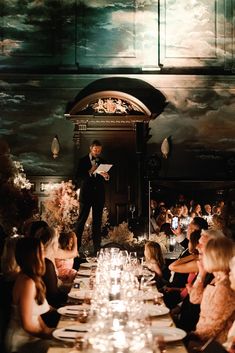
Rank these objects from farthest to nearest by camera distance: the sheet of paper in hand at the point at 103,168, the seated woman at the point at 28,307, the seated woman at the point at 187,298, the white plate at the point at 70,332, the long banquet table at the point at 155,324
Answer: the sheet of paper in hand at the point at 103,168
the seated woman at the point at 187,298
the seated woman at the point at 28,307
the white plate at the point at 70,332
the long banquet table at the point at 155,324

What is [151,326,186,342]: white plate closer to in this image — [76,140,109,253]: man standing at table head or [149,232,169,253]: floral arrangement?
[76,140,109,253]: man standing at table head

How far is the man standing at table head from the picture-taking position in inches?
467

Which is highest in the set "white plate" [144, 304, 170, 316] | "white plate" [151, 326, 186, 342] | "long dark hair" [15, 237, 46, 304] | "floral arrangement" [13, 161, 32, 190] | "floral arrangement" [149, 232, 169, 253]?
"floral arrangement" [13, 161, 32, 190]

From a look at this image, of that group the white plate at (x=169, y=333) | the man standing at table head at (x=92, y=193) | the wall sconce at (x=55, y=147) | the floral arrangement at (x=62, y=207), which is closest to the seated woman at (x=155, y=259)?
the white plate at (x=169, y=333)

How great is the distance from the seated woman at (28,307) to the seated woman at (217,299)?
1029mm

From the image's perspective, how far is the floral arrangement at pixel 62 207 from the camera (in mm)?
12625

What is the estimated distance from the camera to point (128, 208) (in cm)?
1287

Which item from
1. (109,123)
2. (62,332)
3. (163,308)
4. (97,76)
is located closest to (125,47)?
(97,76)

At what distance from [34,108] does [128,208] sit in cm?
311

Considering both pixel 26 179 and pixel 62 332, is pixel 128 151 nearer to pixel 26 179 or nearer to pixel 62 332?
pixel 26 179

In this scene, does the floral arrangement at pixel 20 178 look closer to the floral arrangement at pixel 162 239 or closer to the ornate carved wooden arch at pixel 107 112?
the ornate carved wooden arch at pixel 107 112

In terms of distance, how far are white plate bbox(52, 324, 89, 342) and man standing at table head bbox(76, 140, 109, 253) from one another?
27.3 feet

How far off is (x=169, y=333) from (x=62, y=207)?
949 cm

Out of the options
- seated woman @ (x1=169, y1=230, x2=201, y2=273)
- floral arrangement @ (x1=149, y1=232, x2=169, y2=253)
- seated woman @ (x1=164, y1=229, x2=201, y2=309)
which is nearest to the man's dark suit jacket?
floral arrangement @ (x1=149, y1=232, x2=169, y2=253)
